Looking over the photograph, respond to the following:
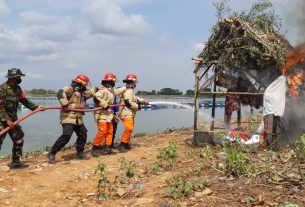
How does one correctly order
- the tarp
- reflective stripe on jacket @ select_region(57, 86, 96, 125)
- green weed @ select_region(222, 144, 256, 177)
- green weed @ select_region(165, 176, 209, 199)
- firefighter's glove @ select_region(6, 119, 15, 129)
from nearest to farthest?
green weed @ select_region(165, 176, 209, 199) < green weed @ select_region(222, 144, 256, 177) < firefighter's glove @ select_region(6, 119, 15, 129) < reflective stripe on jacket @ select_region(57, 86, 96, 125) < the tarp

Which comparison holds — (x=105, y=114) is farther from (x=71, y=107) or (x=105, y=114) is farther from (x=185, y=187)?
(x=185, y=187)

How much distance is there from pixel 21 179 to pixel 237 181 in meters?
3.46

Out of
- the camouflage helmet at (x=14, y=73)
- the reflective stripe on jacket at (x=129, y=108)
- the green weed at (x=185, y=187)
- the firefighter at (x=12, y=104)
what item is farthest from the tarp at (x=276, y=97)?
the camouflage helmet at (x=14, y=73)

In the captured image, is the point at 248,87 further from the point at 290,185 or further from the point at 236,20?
the point at 290,185

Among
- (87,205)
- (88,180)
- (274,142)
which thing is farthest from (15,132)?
(274,142)

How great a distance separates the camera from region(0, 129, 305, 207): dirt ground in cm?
495

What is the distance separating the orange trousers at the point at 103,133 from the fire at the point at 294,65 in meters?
3.60

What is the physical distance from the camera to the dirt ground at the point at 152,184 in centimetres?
495

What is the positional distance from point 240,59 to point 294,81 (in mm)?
1155

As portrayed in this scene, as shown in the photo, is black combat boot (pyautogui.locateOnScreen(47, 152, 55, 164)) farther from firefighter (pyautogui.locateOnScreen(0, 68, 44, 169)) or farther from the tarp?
the tarp

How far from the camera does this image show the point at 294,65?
8383 millimetres

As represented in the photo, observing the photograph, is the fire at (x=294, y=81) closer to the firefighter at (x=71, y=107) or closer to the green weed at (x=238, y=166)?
the green weed at (x=238, y=166)

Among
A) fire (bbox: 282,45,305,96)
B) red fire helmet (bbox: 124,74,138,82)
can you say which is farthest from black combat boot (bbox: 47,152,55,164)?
fire (bbox: 282,45,305,96)

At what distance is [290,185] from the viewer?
5152 millimetres
